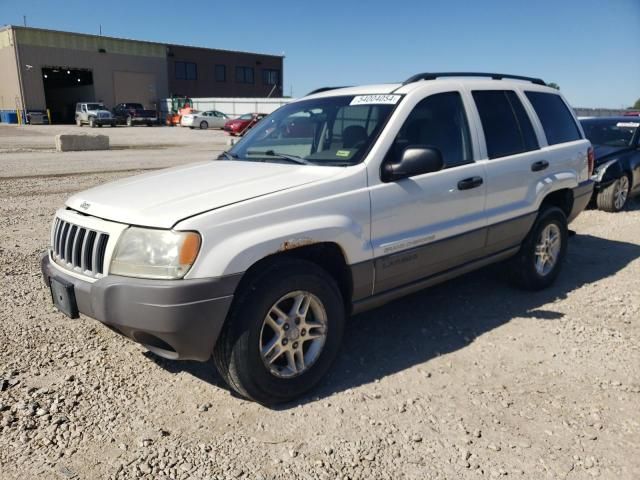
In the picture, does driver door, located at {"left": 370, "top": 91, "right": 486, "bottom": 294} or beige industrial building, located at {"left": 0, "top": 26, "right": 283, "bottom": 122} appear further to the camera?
beige industrial building, located at {"left": 0, "top": 26, "right": 283, "bottom": 122}

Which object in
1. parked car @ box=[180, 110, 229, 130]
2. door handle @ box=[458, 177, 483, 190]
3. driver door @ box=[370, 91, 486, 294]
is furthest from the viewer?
parked car @ box=[180, 110, 229, 130]

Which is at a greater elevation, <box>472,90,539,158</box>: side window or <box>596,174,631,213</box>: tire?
<box>472,90,539,158</box>: side window

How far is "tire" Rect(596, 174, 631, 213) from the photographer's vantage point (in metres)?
8.62

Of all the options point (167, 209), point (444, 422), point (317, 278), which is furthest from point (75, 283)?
point (444, 422)

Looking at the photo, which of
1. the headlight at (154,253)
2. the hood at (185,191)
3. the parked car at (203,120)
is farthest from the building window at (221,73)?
the headlight at (154,253)

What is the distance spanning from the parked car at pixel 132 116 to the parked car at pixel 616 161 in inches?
1635

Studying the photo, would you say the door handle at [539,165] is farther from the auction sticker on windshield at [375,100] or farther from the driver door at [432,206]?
the auction sticker on windshield at [375,100]

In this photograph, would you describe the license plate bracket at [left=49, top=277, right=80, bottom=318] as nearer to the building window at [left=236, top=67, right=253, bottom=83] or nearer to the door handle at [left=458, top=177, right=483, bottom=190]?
the door handle at [left=458, top=177, right=483, bottom=190]

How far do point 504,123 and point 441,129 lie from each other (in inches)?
34.0

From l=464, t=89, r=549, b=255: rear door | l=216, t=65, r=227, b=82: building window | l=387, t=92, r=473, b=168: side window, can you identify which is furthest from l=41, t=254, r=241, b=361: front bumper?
l=216, t=65, r=227, b=82: building window

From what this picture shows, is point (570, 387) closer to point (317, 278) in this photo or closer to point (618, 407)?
point (618, 407)

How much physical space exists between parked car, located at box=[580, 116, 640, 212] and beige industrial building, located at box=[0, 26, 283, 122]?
49.7 meters

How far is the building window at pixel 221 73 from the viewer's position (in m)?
60.5

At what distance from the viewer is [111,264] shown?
2.78 metres
